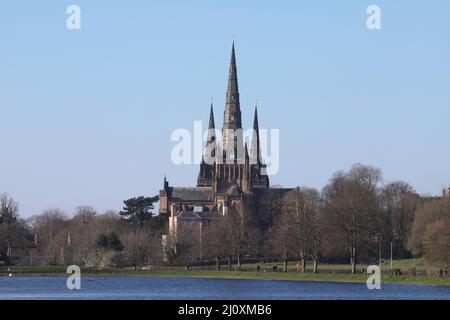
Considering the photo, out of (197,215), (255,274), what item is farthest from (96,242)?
(197,215)

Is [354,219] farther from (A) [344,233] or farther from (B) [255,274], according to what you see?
(B) [255,274]

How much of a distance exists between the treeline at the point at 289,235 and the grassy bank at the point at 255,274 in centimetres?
190

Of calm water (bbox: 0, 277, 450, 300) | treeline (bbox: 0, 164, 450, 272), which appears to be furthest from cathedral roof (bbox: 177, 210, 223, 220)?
calm water (bbox: 0, 277, 450, 300)

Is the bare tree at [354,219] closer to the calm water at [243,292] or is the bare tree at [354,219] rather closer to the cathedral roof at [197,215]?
the calm water at [243,292]

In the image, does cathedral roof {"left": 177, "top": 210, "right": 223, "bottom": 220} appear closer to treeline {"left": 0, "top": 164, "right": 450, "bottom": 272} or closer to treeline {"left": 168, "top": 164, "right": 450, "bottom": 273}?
treeline {"left": 0, "top": 164, "right": 450, "bottom": 272}

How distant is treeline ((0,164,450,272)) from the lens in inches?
3932

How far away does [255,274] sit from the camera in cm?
10762

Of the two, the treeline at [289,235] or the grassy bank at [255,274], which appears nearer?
the grassy bank at [255,274]

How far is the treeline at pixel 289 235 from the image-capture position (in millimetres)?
99875

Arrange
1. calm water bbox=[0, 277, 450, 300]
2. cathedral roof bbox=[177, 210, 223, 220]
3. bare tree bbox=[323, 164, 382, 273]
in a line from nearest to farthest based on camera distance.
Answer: calm water bbox=[0, 277, 450, 300] → bare tree bbox=[323, 164, 382, 273] → cathedral roof bbox=[177, 210, 223, 220]

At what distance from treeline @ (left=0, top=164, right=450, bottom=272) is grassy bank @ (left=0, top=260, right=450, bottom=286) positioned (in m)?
1.90

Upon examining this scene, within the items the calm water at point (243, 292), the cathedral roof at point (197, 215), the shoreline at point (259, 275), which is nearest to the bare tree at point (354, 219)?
the shoreline at point (259, 275)
